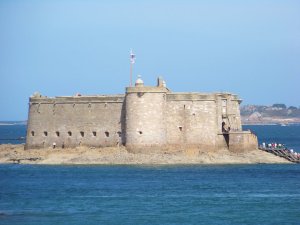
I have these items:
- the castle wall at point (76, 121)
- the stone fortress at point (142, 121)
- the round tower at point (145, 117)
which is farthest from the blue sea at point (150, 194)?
the castle wall at point (76, 121)

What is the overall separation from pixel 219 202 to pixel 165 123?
19285mm

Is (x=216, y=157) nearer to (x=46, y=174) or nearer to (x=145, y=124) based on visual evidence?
(x=145, y=124)

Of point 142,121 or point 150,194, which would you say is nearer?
point 150,194

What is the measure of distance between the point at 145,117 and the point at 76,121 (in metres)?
6.46

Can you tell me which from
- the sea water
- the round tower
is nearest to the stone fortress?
the round tower

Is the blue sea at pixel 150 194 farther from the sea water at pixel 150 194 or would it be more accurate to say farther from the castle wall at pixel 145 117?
the castle wall at pixel 145 117

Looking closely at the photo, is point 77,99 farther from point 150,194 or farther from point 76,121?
point 150,194

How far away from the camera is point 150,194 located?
49.8 metres

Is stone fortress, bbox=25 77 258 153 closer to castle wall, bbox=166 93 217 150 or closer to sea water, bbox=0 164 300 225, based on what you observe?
castle wall, bbox=166 93 217 150

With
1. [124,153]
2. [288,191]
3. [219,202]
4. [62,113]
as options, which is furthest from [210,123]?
[219,202]

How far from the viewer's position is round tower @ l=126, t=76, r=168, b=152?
2525 inches

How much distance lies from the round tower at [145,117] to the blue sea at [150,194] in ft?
7.48

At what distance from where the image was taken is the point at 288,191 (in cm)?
5138

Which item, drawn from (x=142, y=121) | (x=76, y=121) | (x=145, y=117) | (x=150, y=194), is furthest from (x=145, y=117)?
(x=150, y=194)
